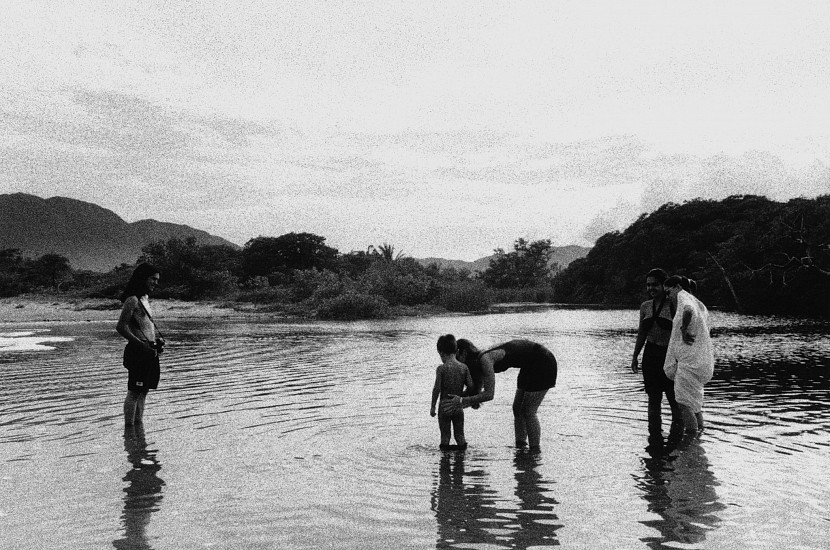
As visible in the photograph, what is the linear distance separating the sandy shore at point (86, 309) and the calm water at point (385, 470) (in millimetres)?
30436

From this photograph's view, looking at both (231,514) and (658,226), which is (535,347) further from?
(658,226)

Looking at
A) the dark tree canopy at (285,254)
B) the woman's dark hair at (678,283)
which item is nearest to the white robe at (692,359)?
the woman's dark hair at (678,283)

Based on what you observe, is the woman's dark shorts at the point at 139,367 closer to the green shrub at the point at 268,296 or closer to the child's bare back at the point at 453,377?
the child's bare back at the point at 453,377

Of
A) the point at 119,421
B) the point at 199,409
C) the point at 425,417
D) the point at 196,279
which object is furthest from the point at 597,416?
the point at 196,279

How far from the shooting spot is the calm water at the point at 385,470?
16.9 feet

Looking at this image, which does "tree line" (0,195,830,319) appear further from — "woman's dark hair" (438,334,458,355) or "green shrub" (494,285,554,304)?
"woman's dark hair" (438,334,458,355)

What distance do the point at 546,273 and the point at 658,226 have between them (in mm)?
40205

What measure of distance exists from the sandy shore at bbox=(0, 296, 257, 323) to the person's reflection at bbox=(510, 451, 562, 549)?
3686 centimetres

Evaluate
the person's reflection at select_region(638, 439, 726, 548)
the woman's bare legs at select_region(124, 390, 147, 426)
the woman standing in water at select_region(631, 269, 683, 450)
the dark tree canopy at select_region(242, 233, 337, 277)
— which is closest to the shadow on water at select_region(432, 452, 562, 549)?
the person's reflection at select_region(638, 439, 726, 548)

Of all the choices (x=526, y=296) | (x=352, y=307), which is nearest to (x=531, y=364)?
(x=352, y=307)

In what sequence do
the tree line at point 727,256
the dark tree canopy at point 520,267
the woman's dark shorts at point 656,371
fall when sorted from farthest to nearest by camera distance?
the dark tree canopy at point 520,267
the tree line at point 727,256
the woman's dark shorts at point 656,371

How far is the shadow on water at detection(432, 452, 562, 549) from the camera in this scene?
500 centimetres

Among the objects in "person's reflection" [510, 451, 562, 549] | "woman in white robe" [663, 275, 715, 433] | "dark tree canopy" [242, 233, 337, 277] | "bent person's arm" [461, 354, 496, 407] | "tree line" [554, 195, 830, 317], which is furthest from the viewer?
"dark tree canopy" [242, 233, 337, 277]

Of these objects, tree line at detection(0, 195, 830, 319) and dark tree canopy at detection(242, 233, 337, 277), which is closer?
tree line at detection(0, 195, 830, 319)
